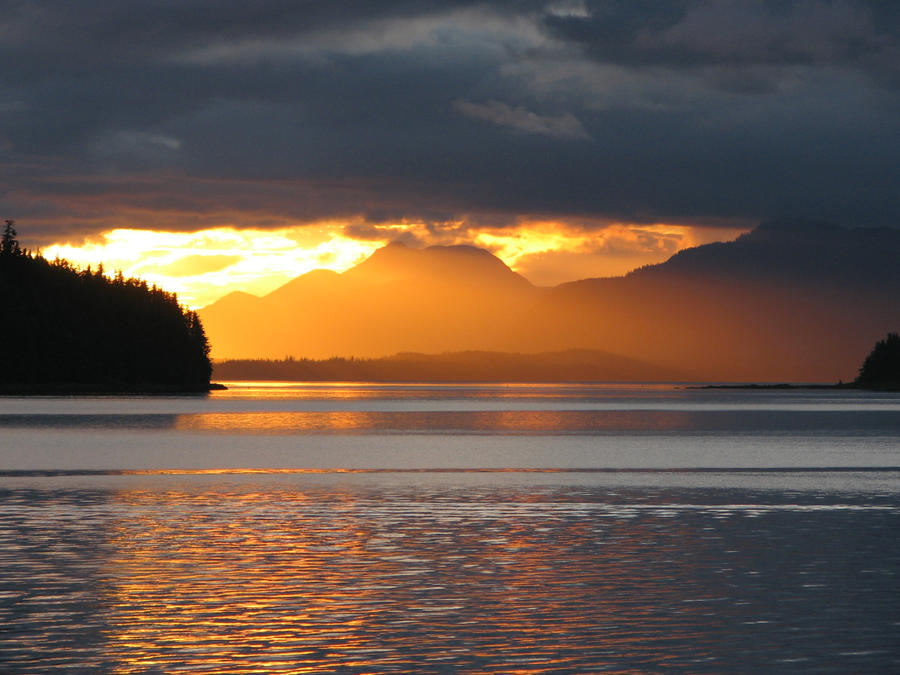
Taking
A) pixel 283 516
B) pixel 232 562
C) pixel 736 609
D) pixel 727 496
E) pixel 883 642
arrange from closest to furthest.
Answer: pixel 883 642 < pixel 736 609 < pixel 232 562 < pixel 283 516 < pixel 727 496

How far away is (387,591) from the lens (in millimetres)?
23766

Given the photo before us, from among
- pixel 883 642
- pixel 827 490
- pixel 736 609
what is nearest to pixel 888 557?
pixel 736 609

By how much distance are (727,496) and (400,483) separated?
1251cm

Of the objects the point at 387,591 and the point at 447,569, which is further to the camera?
the point at 447,569

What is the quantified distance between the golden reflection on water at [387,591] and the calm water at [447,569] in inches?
2.7

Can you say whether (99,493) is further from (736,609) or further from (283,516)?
(736,609)

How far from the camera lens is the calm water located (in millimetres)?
18562

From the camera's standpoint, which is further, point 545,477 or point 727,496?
point 545,477

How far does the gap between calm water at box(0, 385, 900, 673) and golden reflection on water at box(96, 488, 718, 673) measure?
0.23ft

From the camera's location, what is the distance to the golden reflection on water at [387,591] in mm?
18484

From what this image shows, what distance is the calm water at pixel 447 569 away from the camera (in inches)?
731

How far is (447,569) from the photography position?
26453mm

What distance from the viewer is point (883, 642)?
19.2 meters

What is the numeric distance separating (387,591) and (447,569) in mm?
2888
